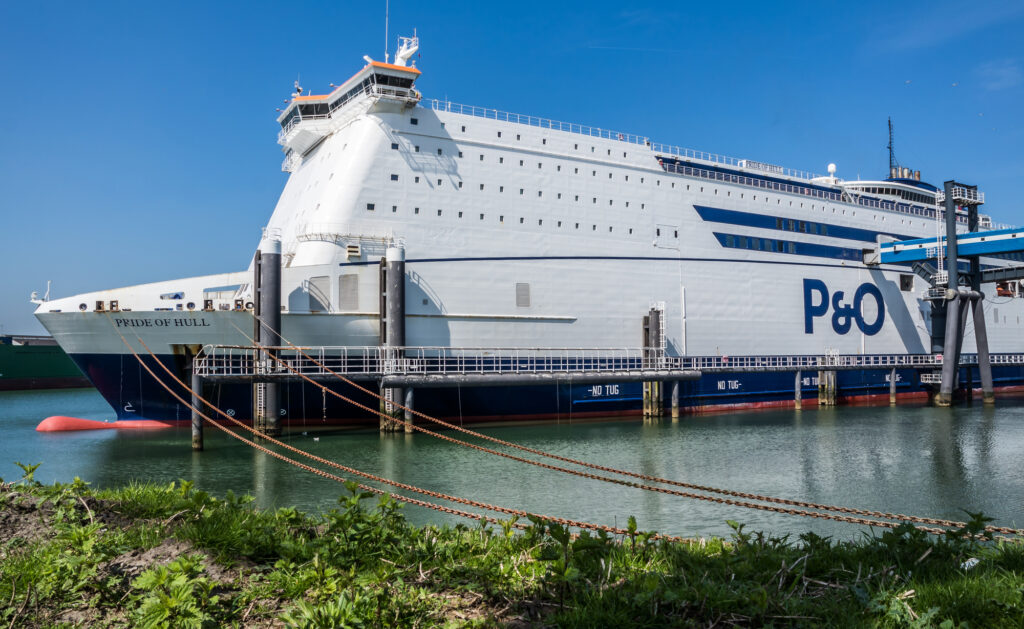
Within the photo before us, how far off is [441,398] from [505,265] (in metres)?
4.51

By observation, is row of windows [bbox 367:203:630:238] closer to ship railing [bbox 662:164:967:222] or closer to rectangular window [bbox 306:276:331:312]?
rectangular window [bbox 306:276:331:312]

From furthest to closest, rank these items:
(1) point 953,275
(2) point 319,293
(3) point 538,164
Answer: (1) point 953,275
(3) point 538,164
(2) point 319,293

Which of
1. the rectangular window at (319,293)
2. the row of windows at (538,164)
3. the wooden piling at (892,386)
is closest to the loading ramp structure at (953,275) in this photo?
the wooden piling at (892,386)

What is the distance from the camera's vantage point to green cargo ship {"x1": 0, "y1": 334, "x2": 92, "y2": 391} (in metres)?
41.2

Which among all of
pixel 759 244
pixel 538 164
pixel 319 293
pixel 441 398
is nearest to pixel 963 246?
pixel 759 244

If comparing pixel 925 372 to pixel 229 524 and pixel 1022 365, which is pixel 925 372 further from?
pixel 229 524

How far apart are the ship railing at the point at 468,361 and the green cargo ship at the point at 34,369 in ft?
99.4

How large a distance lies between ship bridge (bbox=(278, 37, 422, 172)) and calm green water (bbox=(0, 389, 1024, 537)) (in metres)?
9.83

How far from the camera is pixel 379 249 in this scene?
62.6ft

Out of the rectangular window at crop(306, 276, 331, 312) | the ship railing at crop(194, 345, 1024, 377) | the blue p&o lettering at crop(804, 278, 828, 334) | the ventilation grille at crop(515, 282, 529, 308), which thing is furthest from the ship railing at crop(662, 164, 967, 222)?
the rectangular window at crop(306, 276, 331, 312)

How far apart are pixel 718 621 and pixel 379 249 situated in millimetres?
17024

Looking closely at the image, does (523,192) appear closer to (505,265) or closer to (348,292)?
(505,265)

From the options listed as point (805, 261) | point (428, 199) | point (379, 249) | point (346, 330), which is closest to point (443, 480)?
point (346, 330)

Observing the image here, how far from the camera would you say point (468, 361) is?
19531 millimetres
